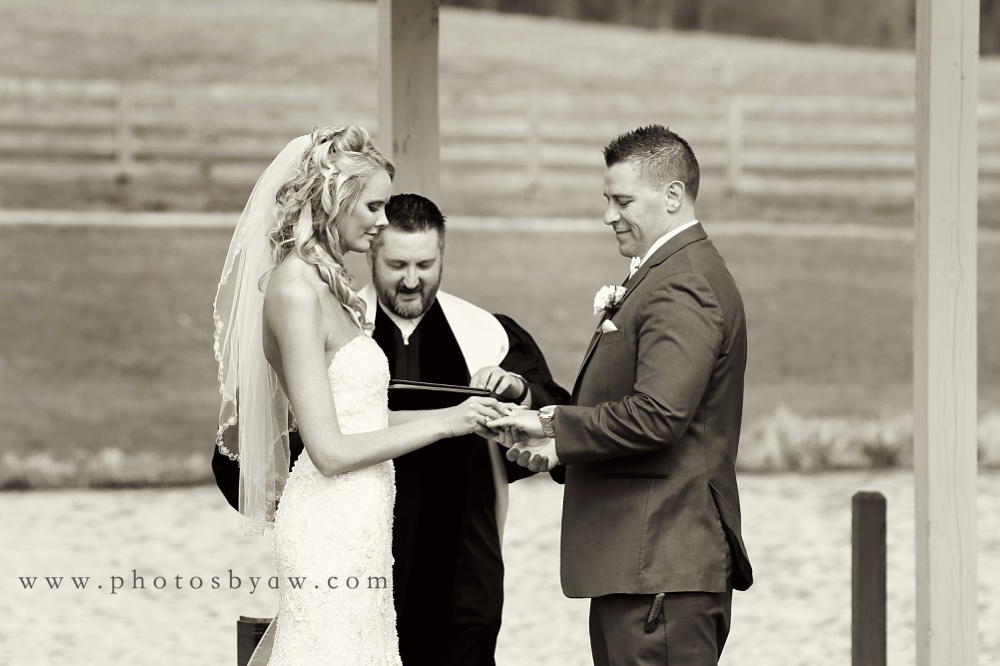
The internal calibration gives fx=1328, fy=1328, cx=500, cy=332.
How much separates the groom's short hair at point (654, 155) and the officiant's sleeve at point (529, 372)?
0.97 m

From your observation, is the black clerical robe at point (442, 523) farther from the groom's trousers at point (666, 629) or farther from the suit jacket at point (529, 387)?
the groom's trousers at point (666, 629)

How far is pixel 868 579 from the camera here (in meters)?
4.42

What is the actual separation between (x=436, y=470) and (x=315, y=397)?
38.7 inches

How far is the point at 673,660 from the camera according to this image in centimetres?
343

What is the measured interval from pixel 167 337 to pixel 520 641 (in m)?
10.6

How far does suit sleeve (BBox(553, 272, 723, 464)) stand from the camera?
10.9ft

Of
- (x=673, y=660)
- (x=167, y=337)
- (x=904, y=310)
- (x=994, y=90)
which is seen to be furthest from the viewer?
(x=994, y=90)

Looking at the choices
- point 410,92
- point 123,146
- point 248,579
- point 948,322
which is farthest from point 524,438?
point 123,146

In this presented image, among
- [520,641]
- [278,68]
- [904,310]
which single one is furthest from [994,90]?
[520,641]

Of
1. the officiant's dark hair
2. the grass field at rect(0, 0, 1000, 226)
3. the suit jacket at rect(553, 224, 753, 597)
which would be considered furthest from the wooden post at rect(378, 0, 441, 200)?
the grass field at rect(0, 0, 1000, 226)

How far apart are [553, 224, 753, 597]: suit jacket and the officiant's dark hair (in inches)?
33.5

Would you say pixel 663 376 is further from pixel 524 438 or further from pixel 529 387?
pixel 529 387

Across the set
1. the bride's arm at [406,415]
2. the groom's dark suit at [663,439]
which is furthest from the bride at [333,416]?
the bride's arm at [406,415]

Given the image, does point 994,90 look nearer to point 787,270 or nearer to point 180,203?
point 787,270
